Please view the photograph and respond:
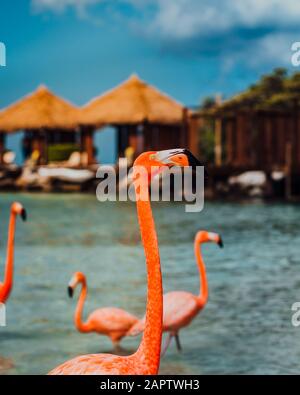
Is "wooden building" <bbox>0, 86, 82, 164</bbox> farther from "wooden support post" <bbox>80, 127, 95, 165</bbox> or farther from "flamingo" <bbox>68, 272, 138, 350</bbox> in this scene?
"flamingo" <bbox>68, 272, 138, 350</bbox>

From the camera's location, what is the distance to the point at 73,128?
113ft

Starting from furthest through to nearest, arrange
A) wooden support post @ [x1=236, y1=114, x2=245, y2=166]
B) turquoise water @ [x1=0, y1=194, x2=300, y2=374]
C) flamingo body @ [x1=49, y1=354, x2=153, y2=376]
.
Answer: wooden support post @ [x1=236, y1=114, x2=245, y2=166] < turquoise water @ [x1=0, y1=194, x2=300, y2=374] < flamingo body @ [x1=49, y1=354, x2=153, y2=376]

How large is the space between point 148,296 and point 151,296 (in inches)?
0.5

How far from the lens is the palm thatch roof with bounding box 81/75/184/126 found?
31375 mm

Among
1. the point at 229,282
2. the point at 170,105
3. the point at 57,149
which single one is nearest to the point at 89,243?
the point at 229,282

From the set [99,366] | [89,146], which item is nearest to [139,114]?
[89,146]

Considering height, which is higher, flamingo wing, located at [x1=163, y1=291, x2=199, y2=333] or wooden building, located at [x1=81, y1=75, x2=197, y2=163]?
wooden building, located at [x1=81, y1=75, x2=197, y2=163]

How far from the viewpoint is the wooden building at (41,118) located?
34.0 metres

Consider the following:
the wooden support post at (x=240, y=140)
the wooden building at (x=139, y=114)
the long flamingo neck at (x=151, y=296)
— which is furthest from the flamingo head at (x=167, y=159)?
the wooden building at (x=139, y=114)

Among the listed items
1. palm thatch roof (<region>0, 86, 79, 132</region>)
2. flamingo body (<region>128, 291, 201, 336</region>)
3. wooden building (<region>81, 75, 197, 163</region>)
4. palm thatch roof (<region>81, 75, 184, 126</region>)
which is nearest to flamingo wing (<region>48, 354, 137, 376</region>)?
flamingo body (<region>128, 291, 201, 336</region>)

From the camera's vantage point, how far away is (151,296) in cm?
301

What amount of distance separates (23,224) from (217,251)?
874 cm

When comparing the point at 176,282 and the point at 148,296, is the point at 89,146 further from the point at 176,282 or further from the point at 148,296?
the point at 148,296
